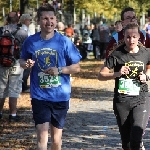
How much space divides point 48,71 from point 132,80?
97 cm

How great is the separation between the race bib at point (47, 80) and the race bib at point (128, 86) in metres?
0.71

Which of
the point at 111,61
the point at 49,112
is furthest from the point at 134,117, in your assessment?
the point at 49,112

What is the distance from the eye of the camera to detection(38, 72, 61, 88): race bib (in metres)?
6.29

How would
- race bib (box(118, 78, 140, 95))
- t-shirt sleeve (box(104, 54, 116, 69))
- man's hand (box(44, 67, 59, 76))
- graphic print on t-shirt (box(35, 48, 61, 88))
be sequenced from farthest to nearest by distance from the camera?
t-shirt sleeve (box(104, 54, 116, 69)), race bib (box(118, 78, 140, 95)), graphic print on t-shirt (box(35, 48, 61, 88)), man's hand (box(44, 67, 59, 76))

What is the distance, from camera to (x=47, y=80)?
20.6 ft

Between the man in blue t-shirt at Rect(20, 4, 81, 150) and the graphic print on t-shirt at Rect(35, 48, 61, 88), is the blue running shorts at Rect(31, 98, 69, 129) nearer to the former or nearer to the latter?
the man in blue t-shirt at Rect(20, 4, 81, 150)

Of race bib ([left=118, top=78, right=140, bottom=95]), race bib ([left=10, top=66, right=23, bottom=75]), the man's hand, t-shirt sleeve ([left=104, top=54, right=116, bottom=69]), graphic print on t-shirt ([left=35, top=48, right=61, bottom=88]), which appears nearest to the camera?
Answer: the man's hand

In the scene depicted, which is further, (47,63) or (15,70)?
(15,70)

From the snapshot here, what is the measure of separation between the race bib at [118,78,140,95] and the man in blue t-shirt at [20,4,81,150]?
55 centimetres

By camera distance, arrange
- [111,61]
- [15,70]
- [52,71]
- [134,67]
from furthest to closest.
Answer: [15,70] → [111,61] → [134,67] → [52,71]

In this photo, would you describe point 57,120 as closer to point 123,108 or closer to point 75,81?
point 123,108

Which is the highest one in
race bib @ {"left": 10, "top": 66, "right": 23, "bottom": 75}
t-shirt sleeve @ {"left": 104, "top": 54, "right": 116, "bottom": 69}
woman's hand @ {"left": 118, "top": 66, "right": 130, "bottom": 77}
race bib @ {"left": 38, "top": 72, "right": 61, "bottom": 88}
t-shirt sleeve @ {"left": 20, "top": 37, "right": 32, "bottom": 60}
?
t-shirt sleeve @ {"left": 20, "top": 37, "right": 32, "bottom": 60}

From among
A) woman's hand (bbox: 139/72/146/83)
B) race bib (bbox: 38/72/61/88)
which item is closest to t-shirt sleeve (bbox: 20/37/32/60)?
race bib (bbox: 38/72/61/88)

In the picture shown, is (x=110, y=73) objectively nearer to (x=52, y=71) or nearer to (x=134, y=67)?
(x=134, y=67)
